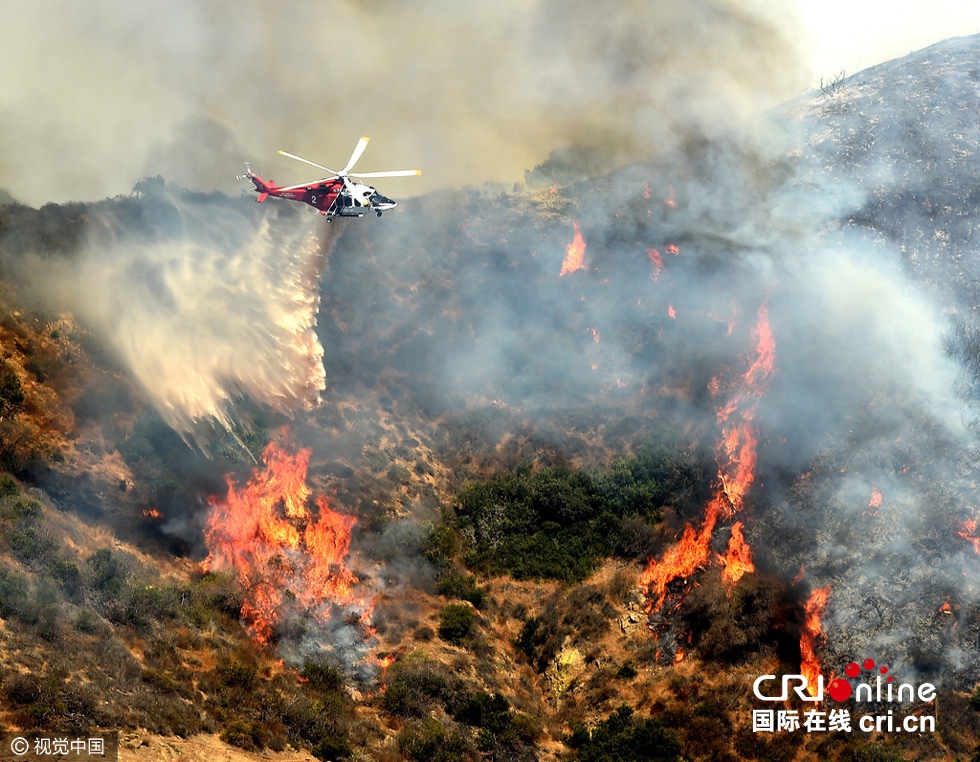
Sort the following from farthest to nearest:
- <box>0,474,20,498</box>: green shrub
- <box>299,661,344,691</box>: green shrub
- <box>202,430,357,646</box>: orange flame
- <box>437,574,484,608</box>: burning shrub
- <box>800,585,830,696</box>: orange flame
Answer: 1. <box>437,574,484,608</box>: burning shrub
2. <box>202,430,357,646</box>: orange flame
3. <box>0,474,20,498</box>: green shrub
4. <box>800,585,830,696</box>: orange flame
5. <box>299,661,344,691</box>: green shrub

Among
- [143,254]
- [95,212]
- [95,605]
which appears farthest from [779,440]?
[95,212]

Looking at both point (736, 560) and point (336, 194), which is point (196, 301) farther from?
point (736, 560)

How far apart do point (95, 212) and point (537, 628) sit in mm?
46520

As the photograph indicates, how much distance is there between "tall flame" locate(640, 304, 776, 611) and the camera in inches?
1980

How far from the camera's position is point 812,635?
43.6 meters

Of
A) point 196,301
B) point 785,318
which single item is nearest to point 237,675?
point 196,301

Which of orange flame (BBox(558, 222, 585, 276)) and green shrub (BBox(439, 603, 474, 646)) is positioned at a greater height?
orange flame (BBox(558, 222, 585, 276))

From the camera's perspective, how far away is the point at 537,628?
50250 millimetres

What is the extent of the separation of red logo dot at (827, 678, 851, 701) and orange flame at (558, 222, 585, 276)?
1687 inches

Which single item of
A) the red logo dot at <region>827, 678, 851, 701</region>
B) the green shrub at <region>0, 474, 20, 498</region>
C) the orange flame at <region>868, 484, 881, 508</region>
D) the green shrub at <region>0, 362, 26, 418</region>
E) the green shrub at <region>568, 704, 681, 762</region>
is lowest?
the green shrub at <region>568, 704, 681, 762</region>

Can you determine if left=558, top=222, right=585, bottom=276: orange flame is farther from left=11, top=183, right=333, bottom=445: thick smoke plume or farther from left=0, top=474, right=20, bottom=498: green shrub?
left=0, top=474, right=20, bottom=498: green shrub

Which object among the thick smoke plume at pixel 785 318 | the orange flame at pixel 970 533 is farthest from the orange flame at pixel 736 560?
the orange flame at pixel 970 533

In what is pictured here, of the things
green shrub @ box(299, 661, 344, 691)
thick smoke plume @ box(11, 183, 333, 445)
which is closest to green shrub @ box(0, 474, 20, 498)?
thick smoke plume @ box(11, 183, 333, 445)

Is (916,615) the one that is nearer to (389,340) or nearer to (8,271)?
(389,340)
